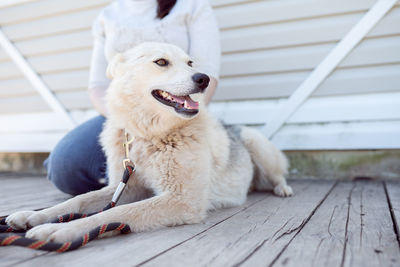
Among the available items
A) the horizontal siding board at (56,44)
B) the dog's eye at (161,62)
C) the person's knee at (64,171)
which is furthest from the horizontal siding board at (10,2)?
the dog's eye at (161,62)

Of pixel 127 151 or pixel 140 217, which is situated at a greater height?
pixel 127 151

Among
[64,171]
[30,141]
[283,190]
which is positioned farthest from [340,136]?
[30,141]

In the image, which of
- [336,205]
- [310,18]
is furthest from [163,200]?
[310,18]

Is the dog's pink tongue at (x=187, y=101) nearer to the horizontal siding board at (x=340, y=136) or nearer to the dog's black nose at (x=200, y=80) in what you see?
the dog's black nose at (x=200, y=80)

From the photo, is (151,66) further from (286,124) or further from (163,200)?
(286,124)

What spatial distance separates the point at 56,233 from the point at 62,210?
44 centimetres

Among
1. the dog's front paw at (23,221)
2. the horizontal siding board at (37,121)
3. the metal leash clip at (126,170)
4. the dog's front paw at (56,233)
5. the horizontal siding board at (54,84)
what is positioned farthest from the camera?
the horizontal siding board at (37,121)

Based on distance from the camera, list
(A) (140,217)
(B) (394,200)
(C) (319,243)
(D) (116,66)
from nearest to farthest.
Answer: (C) (319,243), (A) (140,217), (D) (116,66), (B) (394,200)

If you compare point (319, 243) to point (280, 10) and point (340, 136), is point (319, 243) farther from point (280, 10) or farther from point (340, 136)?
point (280, 10)

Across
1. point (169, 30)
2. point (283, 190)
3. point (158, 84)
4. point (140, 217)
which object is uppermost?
point (169, 30)

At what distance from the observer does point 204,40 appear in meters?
2.71

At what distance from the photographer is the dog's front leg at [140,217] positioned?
1.40 m

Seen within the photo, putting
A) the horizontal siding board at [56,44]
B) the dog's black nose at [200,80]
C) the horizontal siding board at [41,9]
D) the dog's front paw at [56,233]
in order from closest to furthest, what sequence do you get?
the dog's front paw at [56,233], the dog's black nose at [200,80], the horizontal siding board at [41,9], the horizontal siding board at [56,44]

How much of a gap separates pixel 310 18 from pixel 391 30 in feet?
2.46
